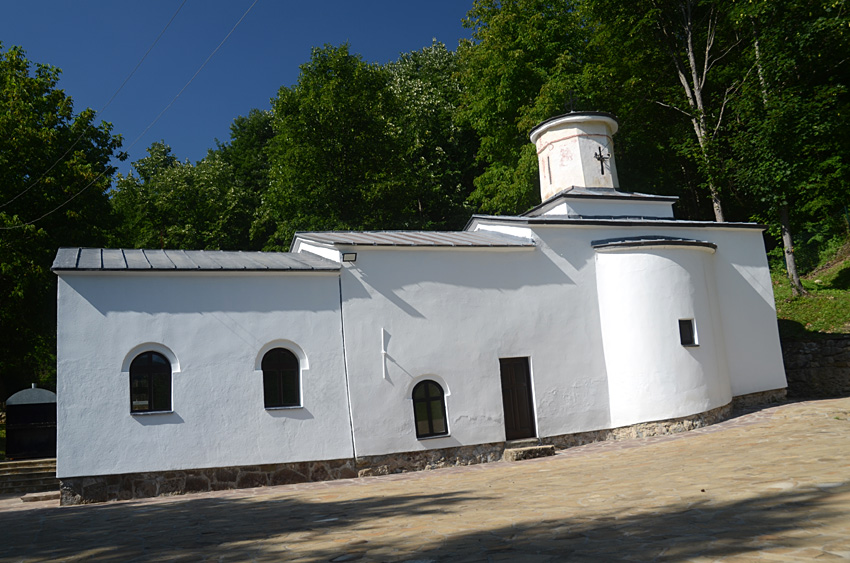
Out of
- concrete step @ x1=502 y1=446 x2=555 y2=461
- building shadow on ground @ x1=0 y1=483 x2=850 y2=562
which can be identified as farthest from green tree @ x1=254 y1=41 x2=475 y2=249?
building shadow on ground @ x1=0 y1=483 x2=850 y2=562

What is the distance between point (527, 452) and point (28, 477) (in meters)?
10.4

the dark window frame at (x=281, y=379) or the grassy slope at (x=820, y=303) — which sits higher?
the grassy slope at (x=820, y=303)

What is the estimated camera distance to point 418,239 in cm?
1312

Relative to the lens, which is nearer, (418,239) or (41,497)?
(41,497)

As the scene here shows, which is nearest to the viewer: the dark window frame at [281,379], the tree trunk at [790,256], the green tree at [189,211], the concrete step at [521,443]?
the dark window frame at [281,379]

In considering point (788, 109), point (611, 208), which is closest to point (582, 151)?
point (611, 208)

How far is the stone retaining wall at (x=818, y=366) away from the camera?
1625 cm

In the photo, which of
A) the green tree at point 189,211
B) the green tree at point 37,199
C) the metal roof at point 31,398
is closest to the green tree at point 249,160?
the green tree at point 189,211

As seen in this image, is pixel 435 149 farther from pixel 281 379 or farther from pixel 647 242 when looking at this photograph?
pixel 281 379

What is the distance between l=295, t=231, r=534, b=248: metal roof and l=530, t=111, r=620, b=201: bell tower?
3.68m

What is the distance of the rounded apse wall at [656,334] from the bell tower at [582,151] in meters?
3.43

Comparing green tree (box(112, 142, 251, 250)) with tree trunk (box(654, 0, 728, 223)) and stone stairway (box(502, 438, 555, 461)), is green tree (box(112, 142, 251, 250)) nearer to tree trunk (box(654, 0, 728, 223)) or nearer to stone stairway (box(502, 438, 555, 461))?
tree trunk (box(654, 0, 728, 223))

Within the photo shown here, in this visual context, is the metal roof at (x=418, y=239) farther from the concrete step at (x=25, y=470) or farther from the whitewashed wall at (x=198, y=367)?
the concrete step at (x=25, y=470)

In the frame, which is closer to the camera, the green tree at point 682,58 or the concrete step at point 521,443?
the concrete step at point 521,443
